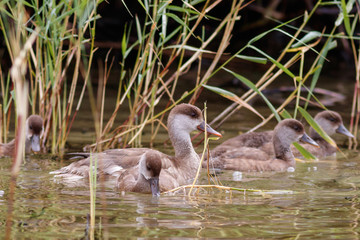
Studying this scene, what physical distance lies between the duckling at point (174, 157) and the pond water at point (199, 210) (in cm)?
20

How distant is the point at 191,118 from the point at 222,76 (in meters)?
8.02

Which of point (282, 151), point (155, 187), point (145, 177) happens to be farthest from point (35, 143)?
point (282, 151)

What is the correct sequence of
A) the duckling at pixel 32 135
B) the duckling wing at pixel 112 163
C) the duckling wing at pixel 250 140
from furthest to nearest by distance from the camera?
the duckling wing at pixel 250 140
the duckling at pixel 32 135
the duckling wing at pixel 112 163

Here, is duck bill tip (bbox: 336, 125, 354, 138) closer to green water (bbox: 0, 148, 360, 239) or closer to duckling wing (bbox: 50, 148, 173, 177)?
green water (bbox: 0, 148, 360, 239)

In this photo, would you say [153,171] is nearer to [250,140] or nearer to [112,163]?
[112,163]

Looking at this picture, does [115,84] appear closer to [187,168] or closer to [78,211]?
[187,168]

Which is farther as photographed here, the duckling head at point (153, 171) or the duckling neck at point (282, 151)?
the duckling neck at point (282, 151)

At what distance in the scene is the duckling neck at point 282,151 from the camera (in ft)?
24.7

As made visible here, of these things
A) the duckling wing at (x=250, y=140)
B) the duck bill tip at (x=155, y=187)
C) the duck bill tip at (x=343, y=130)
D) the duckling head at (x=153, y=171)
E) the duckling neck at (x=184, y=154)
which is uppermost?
the duck bill tip at (x=343, y=130)

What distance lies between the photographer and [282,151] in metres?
7.59

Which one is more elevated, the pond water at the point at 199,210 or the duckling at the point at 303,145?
the duckling at the point at 303,145

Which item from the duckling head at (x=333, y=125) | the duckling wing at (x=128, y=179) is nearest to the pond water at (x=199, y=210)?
the duckling wing at (x=128, y=179)

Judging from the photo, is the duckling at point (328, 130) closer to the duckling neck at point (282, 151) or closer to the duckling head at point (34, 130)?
the duckling neck at point (282, 151)

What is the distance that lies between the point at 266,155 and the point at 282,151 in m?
0.17
